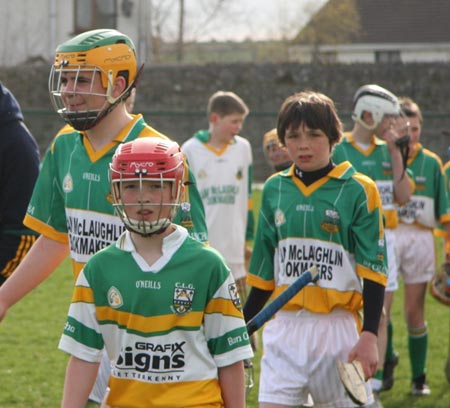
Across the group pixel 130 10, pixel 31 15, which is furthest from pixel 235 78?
pixel 31 15

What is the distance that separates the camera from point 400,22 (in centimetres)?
3909

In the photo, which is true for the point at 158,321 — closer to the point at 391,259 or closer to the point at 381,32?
the point at 391,259

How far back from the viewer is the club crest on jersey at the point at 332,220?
483 centimetres

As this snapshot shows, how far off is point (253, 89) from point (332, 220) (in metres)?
19.9

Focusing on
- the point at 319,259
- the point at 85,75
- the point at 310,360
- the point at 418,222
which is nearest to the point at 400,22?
the point at 418,222

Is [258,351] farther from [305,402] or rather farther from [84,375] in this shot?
[84,375]

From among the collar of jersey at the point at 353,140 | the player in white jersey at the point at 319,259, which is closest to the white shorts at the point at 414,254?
the collar of jersey at the point at 353,140

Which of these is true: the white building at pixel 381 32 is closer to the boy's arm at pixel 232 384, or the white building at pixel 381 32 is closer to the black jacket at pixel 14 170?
the black jacket at pixel 14 170

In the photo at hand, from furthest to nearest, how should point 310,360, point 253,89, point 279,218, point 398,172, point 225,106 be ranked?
point 253,89
point 225,106
point 398,172
point 279,218
point 310,360

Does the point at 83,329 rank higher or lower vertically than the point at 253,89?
lower

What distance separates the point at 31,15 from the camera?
34.4m

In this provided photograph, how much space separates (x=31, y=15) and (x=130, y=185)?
105 feet

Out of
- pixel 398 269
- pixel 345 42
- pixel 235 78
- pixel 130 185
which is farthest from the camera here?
pixel 345 42

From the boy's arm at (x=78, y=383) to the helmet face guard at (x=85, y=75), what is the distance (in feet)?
3.82
